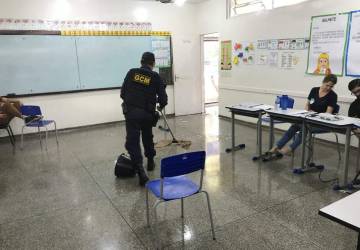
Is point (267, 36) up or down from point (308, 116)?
up

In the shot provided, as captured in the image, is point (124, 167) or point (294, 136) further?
point (294, 136)

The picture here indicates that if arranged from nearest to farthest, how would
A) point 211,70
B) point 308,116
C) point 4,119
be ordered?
point 308,116 → point 4,119 → point 211,70

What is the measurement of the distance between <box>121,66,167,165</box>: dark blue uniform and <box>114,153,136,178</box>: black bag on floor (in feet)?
0.58

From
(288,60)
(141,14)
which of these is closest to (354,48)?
(288,60)

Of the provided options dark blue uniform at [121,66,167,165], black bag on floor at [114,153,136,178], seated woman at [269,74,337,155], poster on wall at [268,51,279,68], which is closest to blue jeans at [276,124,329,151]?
seated woman at [269,74,337,155]

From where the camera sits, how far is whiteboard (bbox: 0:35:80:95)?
5496mm

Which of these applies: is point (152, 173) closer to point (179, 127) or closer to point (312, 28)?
point (179, 127)

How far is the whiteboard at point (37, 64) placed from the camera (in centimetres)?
550

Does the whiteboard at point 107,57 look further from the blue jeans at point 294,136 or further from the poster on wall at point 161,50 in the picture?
the blue jeans at point 294,136

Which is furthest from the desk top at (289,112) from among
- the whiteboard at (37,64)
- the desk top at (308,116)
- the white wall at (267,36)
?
the whiteboard at (37,64)

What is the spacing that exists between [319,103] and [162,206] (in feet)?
8.29

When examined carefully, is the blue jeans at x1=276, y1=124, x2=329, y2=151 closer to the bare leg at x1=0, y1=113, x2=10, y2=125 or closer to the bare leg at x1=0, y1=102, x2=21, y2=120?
the bare leg at x1=0, y1=102, x2=21, y2=120

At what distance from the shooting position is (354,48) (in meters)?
4.21

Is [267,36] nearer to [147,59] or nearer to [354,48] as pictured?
[354,48]
